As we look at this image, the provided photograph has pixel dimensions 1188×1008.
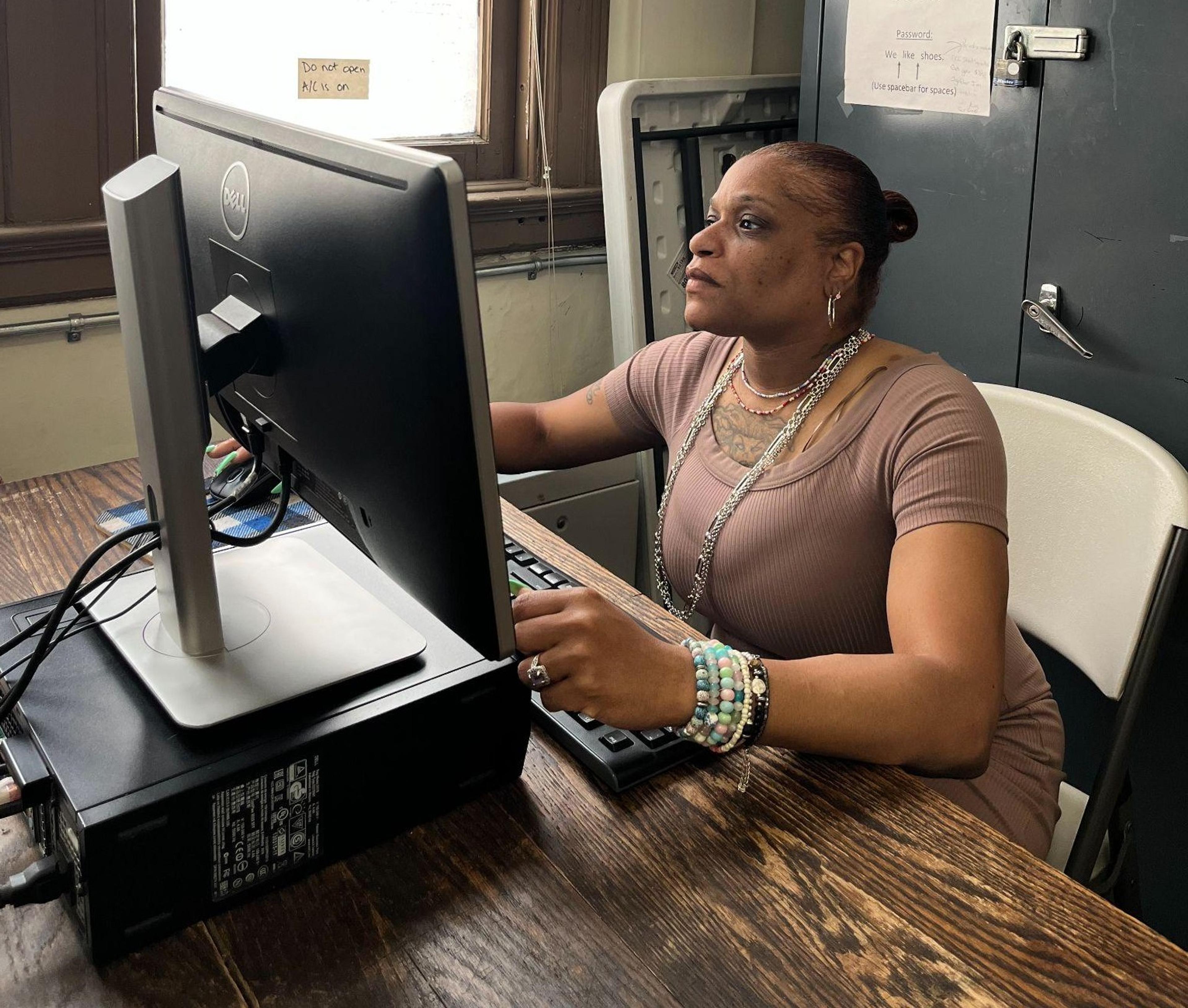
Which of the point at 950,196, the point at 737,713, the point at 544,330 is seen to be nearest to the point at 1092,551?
the point at 737,713

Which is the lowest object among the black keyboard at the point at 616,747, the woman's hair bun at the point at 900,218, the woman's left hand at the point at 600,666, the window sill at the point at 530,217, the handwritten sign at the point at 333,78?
the black keyboard at the point at 616,747

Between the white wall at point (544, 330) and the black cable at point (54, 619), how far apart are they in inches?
42.9

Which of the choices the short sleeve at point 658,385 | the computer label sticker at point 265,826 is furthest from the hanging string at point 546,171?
the computer label sticker at point 265,826

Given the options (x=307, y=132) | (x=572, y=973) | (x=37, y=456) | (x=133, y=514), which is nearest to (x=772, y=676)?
(x=572, y=973)

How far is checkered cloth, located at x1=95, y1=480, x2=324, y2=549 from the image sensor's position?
1241mm

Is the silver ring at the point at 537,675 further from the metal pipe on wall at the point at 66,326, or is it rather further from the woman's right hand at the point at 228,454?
the metal pipe on wall at the point at 66,326

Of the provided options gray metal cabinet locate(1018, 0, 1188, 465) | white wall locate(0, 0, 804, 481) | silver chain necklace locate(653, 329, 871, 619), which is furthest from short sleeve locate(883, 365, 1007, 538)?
white wall locate(0, 0, 804, 481)

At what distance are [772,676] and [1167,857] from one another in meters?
1.27

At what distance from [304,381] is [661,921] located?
438mm

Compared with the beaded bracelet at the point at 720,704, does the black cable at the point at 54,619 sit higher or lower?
higher

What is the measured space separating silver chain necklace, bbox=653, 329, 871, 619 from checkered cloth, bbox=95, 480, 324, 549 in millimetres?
425

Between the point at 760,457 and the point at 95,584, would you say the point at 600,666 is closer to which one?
the point at 95,584

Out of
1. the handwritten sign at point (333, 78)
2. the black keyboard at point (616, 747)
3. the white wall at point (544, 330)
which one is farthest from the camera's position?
the handwritten sign at point (333, 78)

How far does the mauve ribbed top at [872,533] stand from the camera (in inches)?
42.9
